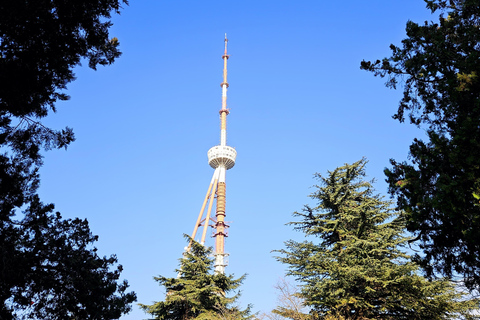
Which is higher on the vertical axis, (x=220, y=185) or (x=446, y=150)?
(x=220, y=185)

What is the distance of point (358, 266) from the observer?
50.2ft

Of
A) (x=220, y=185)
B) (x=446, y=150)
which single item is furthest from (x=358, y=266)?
(x=220, y=185)

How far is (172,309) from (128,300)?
1272 centimetres

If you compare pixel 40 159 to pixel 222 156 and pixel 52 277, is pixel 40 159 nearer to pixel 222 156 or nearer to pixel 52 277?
pixel 52 277

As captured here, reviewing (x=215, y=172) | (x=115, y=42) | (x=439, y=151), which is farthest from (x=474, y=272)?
(x=215, y=172)

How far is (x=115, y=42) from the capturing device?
10195 mm

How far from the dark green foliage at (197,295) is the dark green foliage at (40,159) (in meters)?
11.6

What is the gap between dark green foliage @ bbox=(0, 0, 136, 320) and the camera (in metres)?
8.45

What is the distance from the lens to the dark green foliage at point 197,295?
21.1 meters

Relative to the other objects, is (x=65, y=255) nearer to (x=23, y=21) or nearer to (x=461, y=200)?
(x=23, y=21)

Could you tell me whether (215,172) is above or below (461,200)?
above

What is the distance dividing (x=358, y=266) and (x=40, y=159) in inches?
455

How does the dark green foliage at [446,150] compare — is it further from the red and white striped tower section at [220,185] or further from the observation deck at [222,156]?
the observation deck at [222,156]

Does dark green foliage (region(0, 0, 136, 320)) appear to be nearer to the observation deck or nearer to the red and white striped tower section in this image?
the red and white striped tower section
